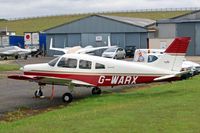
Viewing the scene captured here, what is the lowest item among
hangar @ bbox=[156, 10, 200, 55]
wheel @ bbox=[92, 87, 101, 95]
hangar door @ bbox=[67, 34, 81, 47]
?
wheel @ bbox=[92, 87, 101, 95]

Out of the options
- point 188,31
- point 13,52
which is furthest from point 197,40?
point 13,52

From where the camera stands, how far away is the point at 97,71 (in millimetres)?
20719

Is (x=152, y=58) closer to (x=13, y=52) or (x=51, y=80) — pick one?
(x=51, y=80)

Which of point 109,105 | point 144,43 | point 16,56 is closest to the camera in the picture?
point 109,105

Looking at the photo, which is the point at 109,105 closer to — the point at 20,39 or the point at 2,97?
the point at 2,97

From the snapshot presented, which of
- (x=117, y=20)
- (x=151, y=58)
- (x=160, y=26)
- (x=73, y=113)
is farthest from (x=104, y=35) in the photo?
(x=73, y=113)

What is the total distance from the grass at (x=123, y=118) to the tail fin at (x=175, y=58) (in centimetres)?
242

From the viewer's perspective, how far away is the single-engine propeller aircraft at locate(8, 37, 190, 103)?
20422 mm

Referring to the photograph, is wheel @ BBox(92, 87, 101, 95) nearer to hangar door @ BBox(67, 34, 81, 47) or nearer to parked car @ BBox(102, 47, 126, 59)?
parked car @ BBox(102, 47, 126, 59)

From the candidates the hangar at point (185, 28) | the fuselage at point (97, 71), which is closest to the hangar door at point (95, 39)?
the hangar at point (185, 28)

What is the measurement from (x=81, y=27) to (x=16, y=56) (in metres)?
13.3

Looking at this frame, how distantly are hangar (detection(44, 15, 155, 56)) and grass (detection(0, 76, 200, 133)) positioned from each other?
5533 centimetres

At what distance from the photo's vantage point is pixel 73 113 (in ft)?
50.1

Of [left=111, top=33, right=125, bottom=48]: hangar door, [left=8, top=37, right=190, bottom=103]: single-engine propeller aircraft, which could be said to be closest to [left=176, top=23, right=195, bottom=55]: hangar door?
[left=111, top=33, right=125, bottom=48]: hangar door
